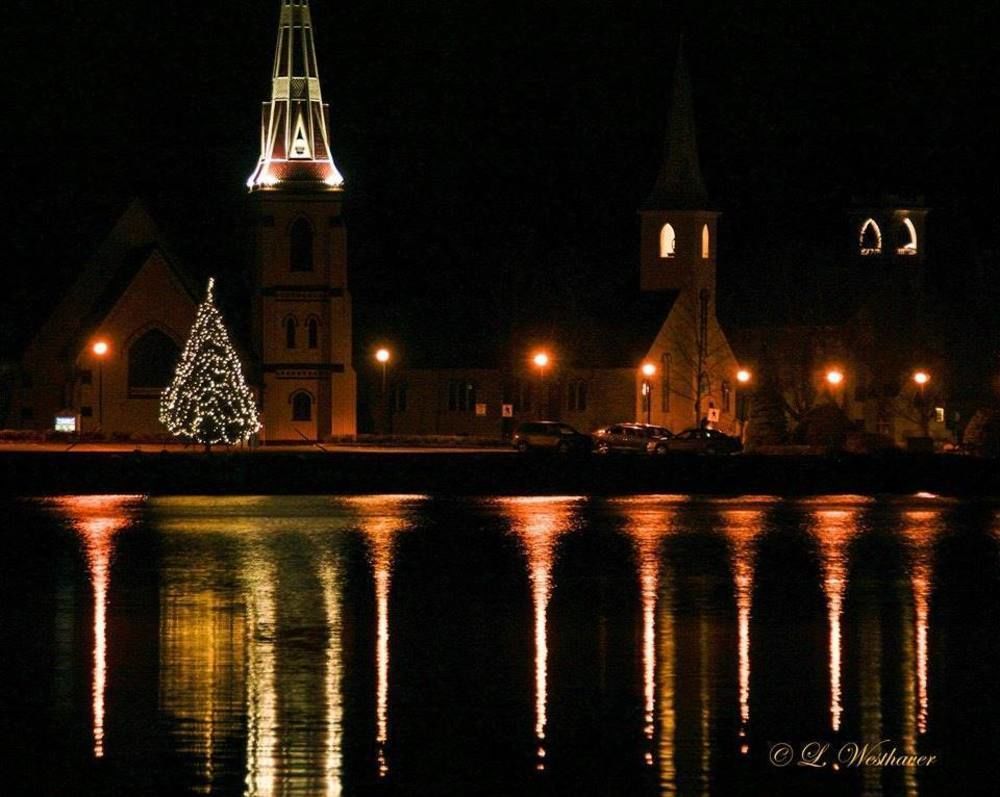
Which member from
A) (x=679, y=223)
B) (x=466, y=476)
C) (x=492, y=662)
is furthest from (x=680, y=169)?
(x=492, y=662)

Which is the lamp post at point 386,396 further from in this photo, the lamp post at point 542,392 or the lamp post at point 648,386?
the lamp post at point 648,386

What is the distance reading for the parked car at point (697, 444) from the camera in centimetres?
8094

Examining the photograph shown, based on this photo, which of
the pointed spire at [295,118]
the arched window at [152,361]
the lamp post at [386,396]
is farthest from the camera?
the lamp post at [386,396]

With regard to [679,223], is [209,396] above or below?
below

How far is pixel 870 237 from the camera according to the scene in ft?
381

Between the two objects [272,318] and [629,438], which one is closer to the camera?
[629,438]

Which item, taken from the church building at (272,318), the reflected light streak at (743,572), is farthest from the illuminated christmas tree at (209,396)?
the reflected light streak at (743,572)

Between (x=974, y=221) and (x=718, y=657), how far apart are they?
321ft

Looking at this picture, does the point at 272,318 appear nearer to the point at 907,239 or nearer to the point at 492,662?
the point at 907,239

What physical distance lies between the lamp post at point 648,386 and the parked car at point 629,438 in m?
11.4

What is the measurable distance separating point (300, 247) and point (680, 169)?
18.5 m

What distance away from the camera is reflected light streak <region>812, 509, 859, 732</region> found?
21.7 m

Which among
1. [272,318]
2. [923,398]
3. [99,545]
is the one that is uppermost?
[272,318]

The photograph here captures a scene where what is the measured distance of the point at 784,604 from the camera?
2862cm
